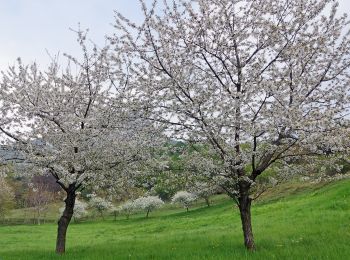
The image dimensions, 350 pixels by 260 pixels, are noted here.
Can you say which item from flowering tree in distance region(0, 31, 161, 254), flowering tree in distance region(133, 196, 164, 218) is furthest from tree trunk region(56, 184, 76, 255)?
flowering tree in distance region(133, 196, 164, 218)

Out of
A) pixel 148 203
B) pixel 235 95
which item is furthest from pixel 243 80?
pixel 148 203

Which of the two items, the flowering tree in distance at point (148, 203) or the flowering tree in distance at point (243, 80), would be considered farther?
the flowering tree in distance at point (148, 203)

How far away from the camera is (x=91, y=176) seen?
1580 cm

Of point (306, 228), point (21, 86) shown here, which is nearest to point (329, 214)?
point (306, 228)

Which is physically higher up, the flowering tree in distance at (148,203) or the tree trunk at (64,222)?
the flowering tree in distance at (148,203)

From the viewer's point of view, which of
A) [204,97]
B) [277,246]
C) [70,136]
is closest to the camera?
[204,97]

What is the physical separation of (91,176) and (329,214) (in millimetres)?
12593

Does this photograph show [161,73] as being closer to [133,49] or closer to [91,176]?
[133,49]

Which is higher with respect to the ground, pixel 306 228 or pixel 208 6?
pixel 208 6

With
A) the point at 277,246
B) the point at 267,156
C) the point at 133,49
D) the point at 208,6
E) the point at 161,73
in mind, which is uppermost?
the point at 208,6

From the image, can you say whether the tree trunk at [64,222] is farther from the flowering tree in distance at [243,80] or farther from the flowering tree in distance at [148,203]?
the flowering tree in distance at [148,203]

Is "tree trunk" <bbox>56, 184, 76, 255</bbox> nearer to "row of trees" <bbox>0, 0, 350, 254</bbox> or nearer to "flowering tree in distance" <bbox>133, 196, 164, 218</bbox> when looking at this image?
"row of trees" <bbox>0, 0, 350, 254</bbox>

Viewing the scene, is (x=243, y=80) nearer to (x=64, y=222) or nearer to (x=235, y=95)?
(x=235, y=95)

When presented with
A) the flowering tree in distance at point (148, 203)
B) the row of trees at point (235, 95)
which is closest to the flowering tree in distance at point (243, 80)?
the row of trees at point (235, 95)
